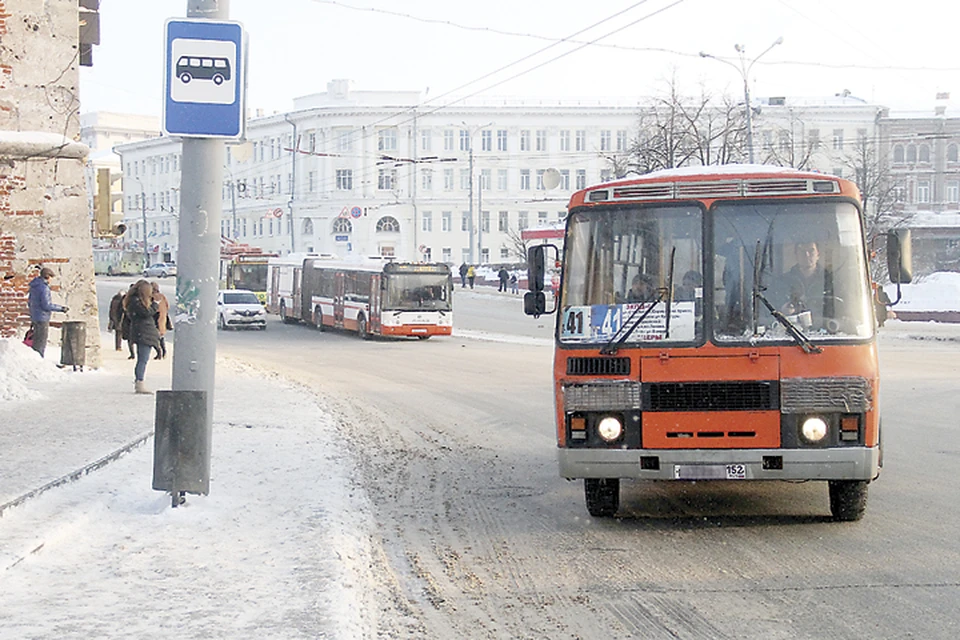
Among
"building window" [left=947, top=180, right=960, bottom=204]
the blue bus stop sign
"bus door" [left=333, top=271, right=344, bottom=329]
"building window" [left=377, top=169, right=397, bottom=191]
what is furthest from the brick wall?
"building window" [left=947, top=180, right=960, bottom=204]

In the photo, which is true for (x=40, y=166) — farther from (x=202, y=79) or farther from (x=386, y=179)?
(x=386, y=179)

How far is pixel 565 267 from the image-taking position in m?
9.05

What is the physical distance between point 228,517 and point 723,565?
351 centimetres

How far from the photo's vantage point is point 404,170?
10094cm

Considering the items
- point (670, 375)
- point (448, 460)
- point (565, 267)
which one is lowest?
point (448, 460)

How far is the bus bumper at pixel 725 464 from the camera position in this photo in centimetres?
837

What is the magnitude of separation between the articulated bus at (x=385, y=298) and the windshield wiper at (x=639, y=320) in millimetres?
28425

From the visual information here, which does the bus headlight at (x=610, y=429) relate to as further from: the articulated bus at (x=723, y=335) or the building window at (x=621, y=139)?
the building window at (x=621, y=139)

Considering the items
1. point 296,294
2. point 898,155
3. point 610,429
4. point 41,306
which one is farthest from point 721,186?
point 898,155

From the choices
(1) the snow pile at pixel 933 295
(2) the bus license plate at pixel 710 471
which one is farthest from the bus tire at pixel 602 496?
(1) the snow pile at pixel 933 295

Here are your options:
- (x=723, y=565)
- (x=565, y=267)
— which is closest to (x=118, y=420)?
(x=565, y=267)

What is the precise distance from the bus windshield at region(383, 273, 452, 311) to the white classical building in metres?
58.3

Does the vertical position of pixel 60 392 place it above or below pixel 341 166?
below

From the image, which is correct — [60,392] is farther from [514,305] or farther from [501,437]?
[514,305]
